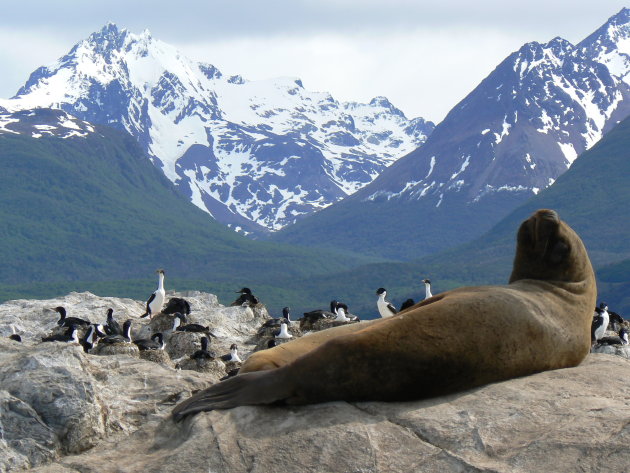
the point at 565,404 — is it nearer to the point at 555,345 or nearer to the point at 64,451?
the point at 555,345

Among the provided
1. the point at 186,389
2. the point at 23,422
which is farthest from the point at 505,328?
the point at 23,422

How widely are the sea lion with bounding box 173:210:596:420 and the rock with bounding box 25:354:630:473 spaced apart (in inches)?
5.4

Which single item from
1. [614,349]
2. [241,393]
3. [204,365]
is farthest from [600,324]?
[241,393]

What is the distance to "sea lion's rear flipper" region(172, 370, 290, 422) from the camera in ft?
30.1

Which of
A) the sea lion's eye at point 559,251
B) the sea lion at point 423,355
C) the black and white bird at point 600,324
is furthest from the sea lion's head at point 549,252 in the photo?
the black and white bird at point 600,324

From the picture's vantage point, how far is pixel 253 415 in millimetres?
9078

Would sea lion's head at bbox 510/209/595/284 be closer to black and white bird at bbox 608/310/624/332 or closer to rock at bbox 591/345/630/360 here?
rock at bbox 591/345/630/360

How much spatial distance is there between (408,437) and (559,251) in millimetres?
3256

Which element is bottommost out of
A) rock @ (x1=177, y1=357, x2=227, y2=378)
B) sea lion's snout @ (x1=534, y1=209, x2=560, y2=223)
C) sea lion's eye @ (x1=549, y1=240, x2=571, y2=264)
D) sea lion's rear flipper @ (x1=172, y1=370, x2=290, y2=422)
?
rock @ (x1=177, y1=357, x2=227, y2=378)

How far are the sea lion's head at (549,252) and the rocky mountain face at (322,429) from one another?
994 millimetres

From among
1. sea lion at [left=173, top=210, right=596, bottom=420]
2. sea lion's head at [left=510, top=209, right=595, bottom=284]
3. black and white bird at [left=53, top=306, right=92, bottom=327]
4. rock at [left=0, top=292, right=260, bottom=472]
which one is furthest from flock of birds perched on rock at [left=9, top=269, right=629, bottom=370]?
sea lion at [left=173, top=210, right=596, bottom=420]

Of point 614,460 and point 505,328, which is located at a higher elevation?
point 505,328

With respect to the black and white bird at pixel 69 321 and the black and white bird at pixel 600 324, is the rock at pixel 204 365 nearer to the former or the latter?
the black and white bird at pixel 69 321

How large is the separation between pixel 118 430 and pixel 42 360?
97cm
